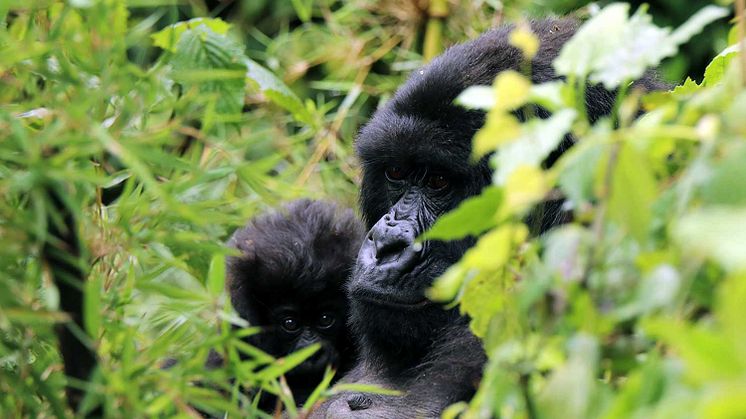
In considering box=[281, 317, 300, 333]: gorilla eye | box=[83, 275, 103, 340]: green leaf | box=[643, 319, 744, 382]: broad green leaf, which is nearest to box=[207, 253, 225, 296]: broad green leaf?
box=[83, 275, 103, 340]: green leaf

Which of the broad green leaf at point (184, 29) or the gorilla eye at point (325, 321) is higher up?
the broad green leaf at point (184, 29)

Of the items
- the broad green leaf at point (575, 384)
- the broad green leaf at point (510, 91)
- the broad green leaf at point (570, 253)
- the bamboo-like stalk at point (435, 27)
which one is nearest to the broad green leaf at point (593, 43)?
the broad green leaf at point (510, 91)

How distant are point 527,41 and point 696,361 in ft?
1.32

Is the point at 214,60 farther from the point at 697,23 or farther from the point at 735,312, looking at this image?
the point at 735,312

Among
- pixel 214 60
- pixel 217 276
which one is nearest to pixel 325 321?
pixel 214 60

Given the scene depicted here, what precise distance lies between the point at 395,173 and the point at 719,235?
5.20 ft

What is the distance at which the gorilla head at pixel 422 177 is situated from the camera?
6.80 feet

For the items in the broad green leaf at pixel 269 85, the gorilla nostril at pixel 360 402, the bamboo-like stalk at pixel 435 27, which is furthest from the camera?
the bamboo-like stalk at pixel 435 27

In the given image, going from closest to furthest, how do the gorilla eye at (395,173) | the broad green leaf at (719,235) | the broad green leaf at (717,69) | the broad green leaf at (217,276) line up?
the broad green leaf at (719,235) < the broad green leaf at (217,276) < the broad green leaf at (717,69) < the gorilla eye at (395,173)

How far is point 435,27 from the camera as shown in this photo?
4.08 metres

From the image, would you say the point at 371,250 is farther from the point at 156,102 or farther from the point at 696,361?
the point at 696,361

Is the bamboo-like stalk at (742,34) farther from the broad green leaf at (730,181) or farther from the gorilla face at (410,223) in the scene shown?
the gorilla face at (410,223)

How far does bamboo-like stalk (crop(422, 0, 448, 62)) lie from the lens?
13.2ft

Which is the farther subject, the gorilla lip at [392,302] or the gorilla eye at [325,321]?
the gorilla eye at [325,321]
